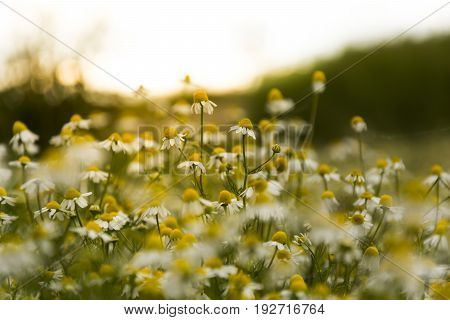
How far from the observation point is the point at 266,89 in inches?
290

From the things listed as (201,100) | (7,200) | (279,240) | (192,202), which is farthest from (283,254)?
(7,200)

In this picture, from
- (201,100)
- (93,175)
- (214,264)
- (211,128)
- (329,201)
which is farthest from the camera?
(211,128)

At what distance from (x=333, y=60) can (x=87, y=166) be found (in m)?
4.68

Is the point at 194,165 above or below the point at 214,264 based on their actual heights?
above

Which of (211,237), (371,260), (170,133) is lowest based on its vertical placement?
(371,260)

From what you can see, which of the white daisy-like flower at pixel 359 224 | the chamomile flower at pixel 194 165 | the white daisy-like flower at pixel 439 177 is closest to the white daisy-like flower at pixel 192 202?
the chamomile flower at pixel 194 165

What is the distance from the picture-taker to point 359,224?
2293 millimetres

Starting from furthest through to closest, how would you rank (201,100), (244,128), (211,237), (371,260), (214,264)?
1. (201,100)
2. (244,128)
3. (371,260)
4. (211,237)
5. (214,264)

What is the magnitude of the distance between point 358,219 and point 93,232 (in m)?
1.00

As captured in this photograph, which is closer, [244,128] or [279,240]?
[279,240]

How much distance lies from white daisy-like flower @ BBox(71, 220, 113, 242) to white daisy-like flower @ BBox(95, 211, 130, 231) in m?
0.03

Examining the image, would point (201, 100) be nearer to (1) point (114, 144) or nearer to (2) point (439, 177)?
(1) point (114, 144)
